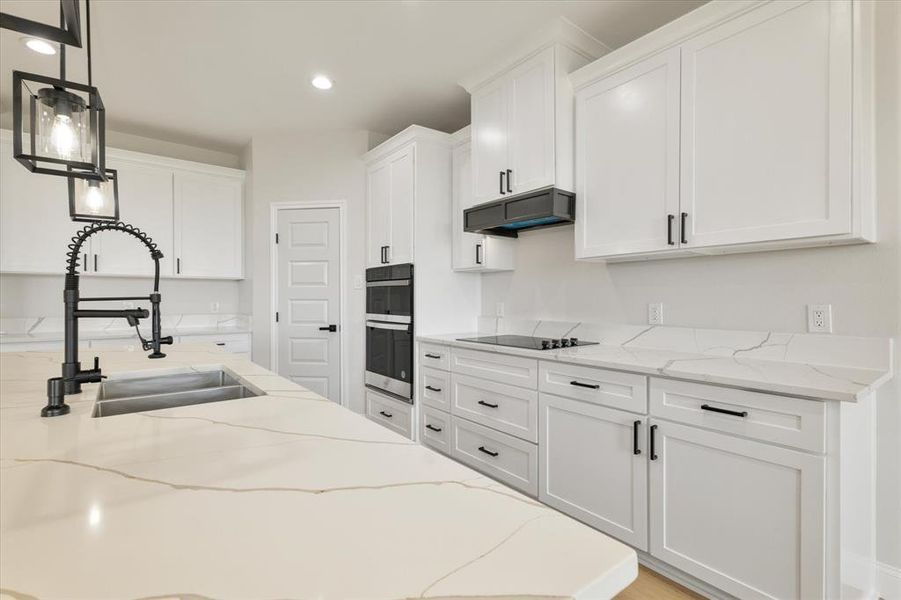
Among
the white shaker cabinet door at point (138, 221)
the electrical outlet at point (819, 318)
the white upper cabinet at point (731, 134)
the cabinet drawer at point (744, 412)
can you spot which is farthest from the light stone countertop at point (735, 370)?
the white shaker cabinet door at point (138, 221)

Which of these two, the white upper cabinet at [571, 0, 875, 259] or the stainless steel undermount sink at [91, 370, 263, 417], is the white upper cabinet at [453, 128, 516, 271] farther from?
the stainless steel undermount sink at [91, 370, 263, 417]

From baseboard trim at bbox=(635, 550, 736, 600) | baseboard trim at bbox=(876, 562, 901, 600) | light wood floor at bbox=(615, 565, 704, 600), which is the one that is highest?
baseboard trim at bbox=(876, 562, 901, 600)

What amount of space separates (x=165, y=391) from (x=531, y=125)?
7.53 ft

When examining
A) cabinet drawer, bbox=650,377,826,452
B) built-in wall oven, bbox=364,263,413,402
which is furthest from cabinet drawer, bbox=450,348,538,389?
cabinet drawer, bbox=650,377,826,452

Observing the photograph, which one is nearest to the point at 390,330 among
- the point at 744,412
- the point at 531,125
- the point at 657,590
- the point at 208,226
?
the point at 531,125

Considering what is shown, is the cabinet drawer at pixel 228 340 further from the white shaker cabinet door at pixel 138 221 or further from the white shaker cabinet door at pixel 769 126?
the white shaker cabinet door at pixel 769 126

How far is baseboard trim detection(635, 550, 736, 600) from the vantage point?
1669 millimetres

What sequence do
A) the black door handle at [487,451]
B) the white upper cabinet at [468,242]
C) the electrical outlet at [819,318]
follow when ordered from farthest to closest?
1. the white upper cabinet at [468,242]
2. the black door handle at [487,451]
3. the electrical outlet at [819,318]

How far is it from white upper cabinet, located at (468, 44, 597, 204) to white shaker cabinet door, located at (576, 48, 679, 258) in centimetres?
11

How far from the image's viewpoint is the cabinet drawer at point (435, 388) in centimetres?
298

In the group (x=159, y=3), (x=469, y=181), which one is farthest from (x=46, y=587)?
(x=469, y=181)

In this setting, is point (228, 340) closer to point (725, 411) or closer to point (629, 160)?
point (629, 160)

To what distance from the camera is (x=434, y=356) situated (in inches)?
122

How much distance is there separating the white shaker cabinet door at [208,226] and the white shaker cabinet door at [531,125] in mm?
3019
